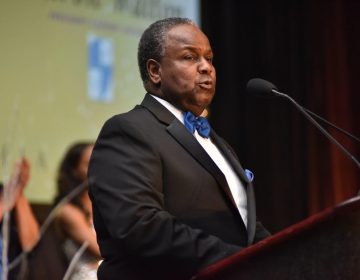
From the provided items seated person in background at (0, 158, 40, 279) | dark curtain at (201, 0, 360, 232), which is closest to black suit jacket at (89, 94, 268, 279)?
seated person in background at (0, 158, 40, 279)

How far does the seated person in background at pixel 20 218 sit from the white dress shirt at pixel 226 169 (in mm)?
1534

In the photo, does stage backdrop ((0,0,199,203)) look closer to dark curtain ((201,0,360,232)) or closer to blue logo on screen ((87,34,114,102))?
blue logo on screen ((87,34,114,102))

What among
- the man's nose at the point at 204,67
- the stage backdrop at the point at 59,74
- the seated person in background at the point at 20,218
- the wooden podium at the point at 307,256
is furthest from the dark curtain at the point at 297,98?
the wooden podium at the point at 307,256

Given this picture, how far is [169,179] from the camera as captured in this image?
193 centimetres

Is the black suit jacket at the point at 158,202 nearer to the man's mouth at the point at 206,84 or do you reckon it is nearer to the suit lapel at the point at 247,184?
the suit lapel at the point at 247,184

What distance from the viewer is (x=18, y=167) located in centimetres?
352

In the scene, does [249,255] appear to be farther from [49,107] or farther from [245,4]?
[245,4]

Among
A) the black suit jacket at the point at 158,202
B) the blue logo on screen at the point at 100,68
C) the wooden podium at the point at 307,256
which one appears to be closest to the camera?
the wooden podium at the point at 307,256

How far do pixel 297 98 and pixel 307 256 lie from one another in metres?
3.84

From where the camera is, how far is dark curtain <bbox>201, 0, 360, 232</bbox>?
5.34m

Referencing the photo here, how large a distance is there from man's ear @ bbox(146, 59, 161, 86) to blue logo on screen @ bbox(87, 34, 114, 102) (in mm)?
2127

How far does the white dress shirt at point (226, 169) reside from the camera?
6.88 feet

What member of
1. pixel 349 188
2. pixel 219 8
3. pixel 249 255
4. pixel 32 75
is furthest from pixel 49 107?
pixel 249 255

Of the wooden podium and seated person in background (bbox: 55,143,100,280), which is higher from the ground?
the wooden podium
